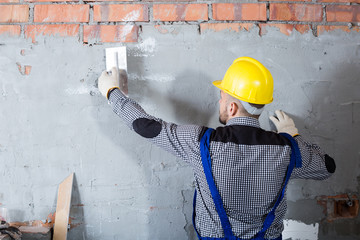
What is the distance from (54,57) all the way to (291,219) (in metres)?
1.68

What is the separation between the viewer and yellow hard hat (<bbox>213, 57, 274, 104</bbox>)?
124 centimetres

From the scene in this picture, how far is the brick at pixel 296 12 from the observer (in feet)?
5.28

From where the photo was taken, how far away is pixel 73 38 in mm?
1578

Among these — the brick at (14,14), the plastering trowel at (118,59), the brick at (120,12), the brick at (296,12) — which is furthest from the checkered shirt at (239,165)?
the brick at (14,14)

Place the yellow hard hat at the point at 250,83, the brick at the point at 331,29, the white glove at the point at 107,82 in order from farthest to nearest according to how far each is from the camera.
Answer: the brick at the point at 331,29 → the white glove at the point at 107,82 → the yellow hard hat at the point at 250,83

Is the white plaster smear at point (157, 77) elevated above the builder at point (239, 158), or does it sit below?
above

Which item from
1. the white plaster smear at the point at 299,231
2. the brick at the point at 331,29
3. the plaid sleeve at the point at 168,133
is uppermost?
the brick at the point at 331,29

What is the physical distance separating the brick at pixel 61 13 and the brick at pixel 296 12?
1.07m

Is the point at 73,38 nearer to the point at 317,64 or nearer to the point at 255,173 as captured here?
the point at 255,173

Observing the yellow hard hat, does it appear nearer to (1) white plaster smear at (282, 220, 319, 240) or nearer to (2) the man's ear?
(2) the man's ear

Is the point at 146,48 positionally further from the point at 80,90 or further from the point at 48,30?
the point at 48,30

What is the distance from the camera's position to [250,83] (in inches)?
48.8

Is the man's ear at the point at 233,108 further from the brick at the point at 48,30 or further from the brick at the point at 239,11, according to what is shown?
the brick at the point at 48,30

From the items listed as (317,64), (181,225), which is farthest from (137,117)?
(317,64)
